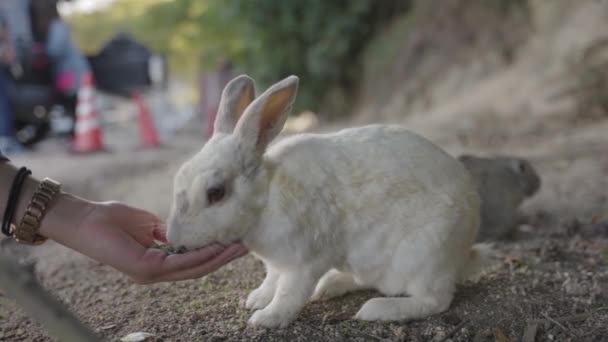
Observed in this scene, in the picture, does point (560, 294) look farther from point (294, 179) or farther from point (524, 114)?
point (524, 114)

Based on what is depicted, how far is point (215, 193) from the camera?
259 cm

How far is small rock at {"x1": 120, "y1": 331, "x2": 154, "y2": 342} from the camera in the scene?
261 centimetres

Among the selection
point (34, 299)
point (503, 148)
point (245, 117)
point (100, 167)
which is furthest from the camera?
point (100, 167)

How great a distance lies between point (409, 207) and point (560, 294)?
3.15ft

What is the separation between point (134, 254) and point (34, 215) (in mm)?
482

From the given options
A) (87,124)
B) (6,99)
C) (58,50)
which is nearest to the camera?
(87,124)

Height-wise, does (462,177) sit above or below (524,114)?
above

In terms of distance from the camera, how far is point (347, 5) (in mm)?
11086

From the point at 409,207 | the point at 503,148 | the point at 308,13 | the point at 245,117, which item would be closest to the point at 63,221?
the point at 245,117

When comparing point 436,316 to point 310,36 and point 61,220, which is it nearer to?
point 61,220

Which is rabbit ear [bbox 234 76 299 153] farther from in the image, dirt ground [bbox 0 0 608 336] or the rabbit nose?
dirt ground [bbox 0 0 608 336]

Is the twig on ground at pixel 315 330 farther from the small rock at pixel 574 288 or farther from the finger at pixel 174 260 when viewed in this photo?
the small rock at pixel 574 288

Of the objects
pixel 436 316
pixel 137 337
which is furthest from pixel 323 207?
pixel 137 337

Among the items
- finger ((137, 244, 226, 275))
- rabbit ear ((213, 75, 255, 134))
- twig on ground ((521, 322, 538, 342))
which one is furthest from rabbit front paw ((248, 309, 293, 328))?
twig on ground ((521, 322, 538, 342))
